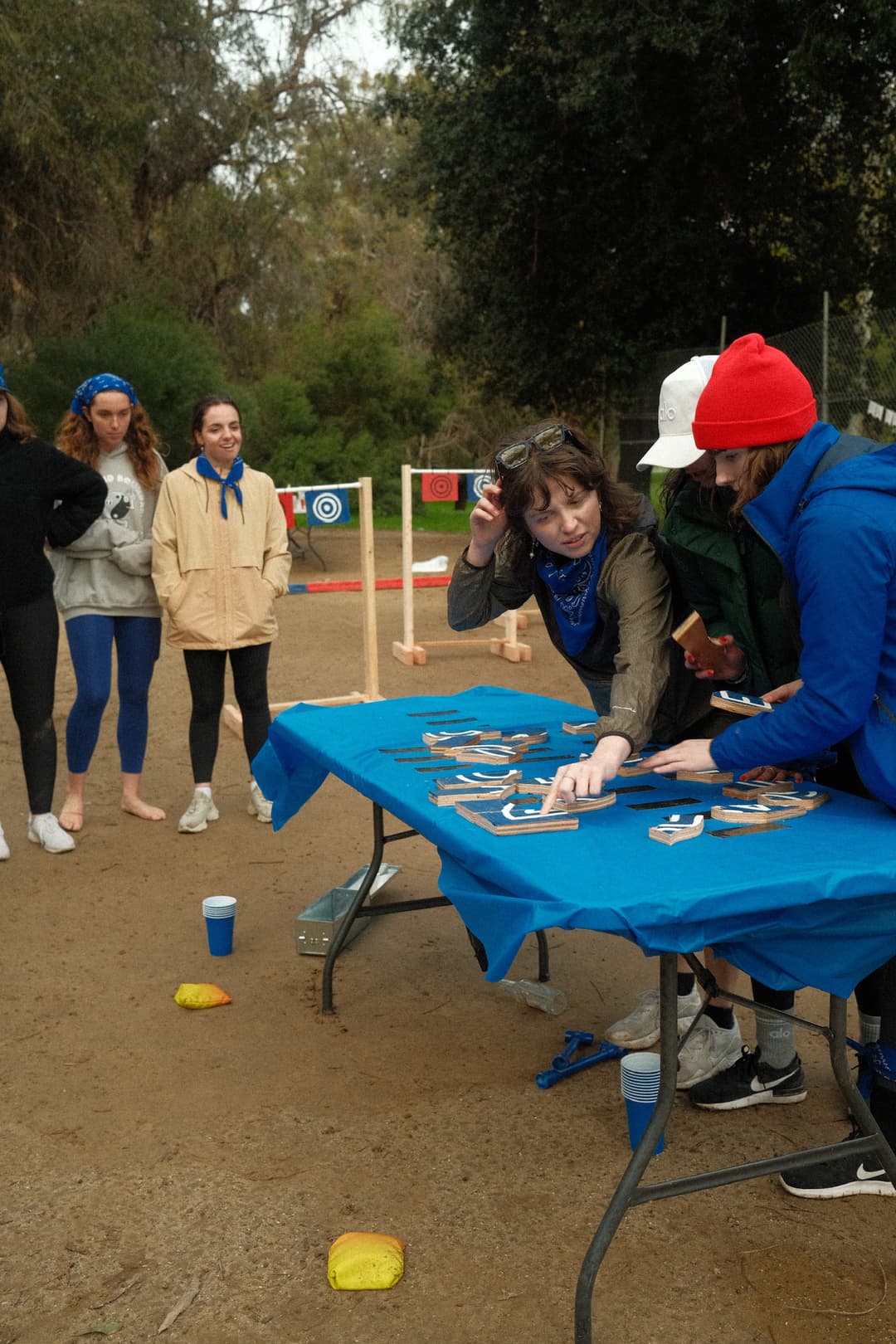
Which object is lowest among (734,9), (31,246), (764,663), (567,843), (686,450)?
(567,843)

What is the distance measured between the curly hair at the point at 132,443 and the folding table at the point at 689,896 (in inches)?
117

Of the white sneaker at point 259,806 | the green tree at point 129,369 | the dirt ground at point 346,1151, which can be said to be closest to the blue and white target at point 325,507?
the white sneaker at point 259,806

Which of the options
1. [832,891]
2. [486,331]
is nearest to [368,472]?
[486,331]

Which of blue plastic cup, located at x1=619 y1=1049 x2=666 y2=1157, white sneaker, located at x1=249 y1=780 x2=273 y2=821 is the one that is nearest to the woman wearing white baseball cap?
blue plastic cup, located at x1=619 y1=1049 x2=666 y2=1157

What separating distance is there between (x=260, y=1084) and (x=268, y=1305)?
2.86 ft

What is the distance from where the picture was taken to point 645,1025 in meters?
3.29

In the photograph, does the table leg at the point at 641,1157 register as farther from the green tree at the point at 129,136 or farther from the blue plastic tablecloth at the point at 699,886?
the green tree at the point at 129,136

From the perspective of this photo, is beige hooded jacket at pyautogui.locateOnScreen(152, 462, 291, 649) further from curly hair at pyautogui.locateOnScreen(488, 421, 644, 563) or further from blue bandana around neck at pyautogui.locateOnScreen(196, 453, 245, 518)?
curly hair at pyautogui.locateOnScreen(488, 421, 644, 563)

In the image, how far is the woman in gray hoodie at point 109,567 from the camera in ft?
16.2

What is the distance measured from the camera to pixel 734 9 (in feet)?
39.9

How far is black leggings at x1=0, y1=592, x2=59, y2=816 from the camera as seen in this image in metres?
4.59

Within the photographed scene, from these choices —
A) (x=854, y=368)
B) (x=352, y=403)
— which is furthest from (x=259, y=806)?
(x=352, y=403)

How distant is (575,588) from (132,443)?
2855 millimetres

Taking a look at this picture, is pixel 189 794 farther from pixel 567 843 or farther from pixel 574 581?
pixel 567 843
